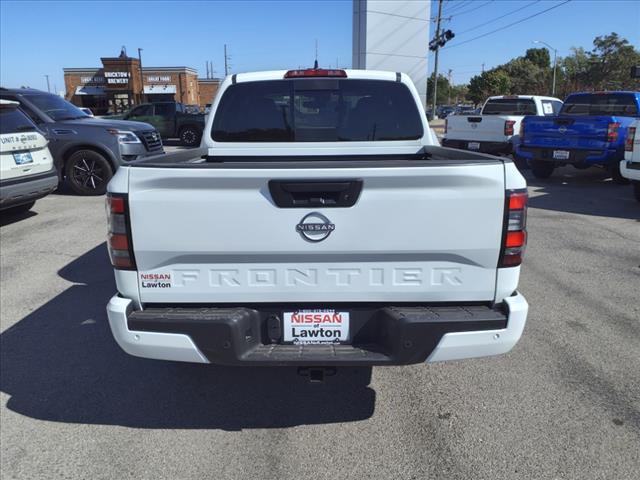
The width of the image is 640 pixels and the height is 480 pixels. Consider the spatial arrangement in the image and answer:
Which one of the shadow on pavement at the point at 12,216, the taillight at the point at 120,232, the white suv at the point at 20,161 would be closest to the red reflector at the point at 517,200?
the taillight at the point at 120,232

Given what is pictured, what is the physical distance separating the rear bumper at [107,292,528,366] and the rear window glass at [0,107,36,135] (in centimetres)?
642

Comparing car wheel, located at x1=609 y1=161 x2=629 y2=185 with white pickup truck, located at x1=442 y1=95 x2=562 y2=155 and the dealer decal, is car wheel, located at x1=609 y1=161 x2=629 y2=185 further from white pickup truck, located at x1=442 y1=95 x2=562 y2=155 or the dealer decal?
the dealer decal

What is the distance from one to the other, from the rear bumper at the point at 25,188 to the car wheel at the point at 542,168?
10594 millimetres

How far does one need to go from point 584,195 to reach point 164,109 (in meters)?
16.3

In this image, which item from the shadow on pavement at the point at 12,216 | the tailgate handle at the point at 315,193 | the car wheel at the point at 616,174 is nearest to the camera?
the tailgate handle at the point at 315,193

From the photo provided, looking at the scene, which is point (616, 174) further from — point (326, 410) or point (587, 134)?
point (326, 410)

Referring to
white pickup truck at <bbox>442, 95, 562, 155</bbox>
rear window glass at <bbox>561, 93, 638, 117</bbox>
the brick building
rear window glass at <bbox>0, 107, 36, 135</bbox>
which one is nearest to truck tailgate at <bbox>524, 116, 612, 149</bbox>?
rear window glass at <bbox>561, 93, 638, 117</bbox>

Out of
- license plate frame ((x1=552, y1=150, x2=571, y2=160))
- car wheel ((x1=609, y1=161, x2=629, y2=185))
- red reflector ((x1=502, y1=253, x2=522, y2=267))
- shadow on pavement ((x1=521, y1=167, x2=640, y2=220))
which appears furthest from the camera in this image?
car wheel ((x1=609, y1=161, x2=629, y2=185))

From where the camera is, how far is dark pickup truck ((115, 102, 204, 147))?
21500mm

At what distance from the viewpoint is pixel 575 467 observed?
283cm

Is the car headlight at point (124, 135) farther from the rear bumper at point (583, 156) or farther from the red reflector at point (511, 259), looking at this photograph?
the red reflector at point (511, 259)

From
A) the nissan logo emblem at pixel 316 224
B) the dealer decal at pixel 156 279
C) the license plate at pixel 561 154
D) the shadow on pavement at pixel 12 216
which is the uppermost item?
the nissan logo emblem at pixel 316 224

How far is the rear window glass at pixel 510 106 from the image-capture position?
1538 cm

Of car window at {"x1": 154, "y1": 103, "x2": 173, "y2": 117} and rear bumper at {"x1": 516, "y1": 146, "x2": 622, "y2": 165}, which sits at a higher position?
car window at {"x1": 154, "y1": 103, "x2": 173, "y2": 117}
